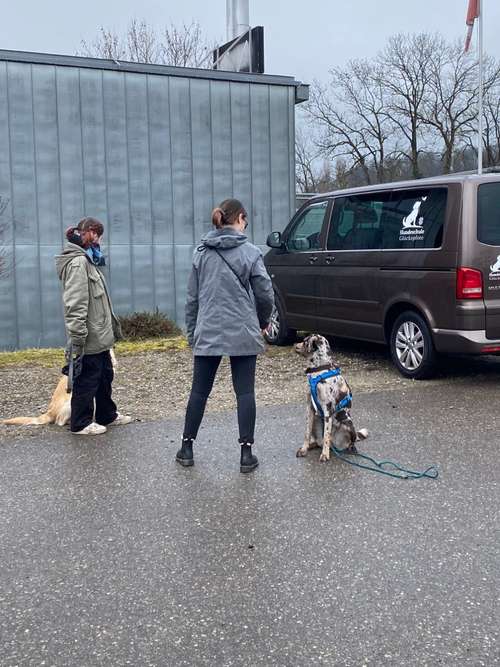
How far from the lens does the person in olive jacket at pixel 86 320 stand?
603cm

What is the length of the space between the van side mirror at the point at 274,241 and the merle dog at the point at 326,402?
4.97m

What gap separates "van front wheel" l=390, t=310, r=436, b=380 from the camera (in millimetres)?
8219

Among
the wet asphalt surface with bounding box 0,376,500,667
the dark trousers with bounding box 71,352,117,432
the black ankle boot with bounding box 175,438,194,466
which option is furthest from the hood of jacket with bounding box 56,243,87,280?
the black ankle boot with bounding box 175,438,194,466

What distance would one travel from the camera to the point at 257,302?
539 cm

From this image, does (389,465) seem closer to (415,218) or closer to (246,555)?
(246,555)

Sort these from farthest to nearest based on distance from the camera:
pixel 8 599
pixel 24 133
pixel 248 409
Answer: pixel 24 133 < pixel 248 409 < pixel 8 599

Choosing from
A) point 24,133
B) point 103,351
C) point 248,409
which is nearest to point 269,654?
point 248,409

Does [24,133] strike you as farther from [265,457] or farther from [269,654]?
[269,654]

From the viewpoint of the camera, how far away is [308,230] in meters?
10.2

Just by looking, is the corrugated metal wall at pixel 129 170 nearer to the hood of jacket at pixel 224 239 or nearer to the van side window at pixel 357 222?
the van side window at pixel 357 222

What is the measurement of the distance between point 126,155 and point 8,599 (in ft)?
37.1

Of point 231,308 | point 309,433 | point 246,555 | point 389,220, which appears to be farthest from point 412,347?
point 246,555

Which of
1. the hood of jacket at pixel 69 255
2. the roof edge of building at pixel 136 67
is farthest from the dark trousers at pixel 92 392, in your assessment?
the roof edge of building at pixel 136 67

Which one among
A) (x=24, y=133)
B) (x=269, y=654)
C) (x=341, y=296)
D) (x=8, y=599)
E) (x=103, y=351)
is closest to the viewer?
(x=269, y=654)
